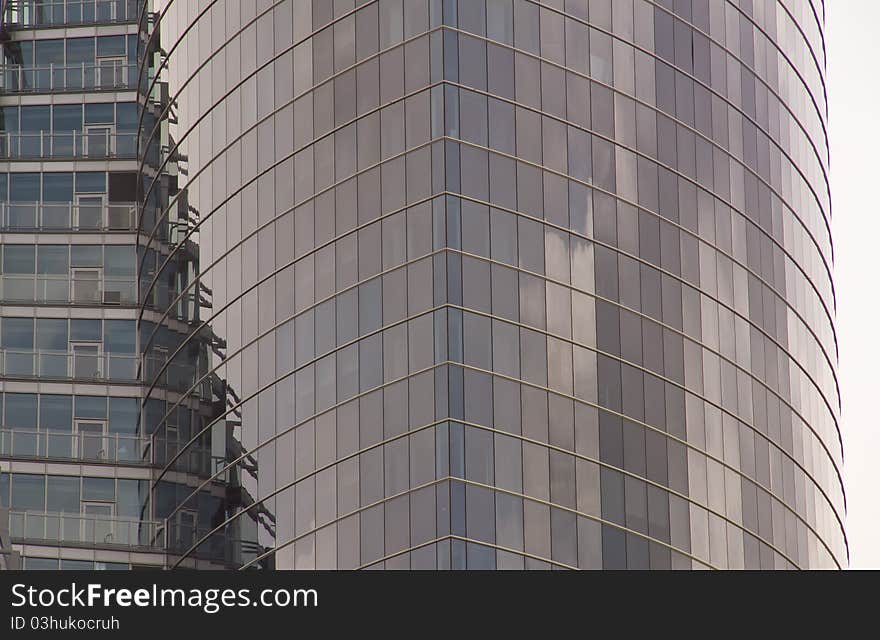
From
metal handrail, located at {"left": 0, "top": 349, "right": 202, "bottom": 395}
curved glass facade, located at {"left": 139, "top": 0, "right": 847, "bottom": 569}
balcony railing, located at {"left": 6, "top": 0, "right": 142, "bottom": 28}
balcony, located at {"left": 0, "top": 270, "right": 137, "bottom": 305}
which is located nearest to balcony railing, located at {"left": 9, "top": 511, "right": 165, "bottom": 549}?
curved glass facade, located at {"left": 139, "top": 0, "right": 847, "bottom": 569}

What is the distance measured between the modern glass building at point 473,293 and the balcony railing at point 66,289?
0.60 meters

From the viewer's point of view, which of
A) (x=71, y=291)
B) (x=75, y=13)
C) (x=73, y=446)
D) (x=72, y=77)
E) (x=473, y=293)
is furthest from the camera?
(x=75, y=13)

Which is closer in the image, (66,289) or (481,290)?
(481,290)

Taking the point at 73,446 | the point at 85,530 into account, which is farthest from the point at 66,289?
the point at 85,530

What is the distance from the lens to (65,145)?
334ft

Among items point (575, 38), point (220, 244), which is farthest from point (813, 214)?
point (220, 244)

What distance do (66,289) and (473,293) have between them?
21.8m

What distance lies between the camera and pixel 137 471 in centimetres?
9544

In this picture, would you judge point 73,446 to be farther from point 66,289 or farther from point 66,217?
point 66,217

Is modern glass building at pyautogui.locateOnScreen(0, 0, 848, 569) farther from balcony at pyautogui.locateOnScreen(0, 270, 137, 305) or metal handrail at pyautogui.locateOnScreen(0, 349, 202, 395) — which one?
balcony at pyautogui.locateOnScreen(0, 270, 137, 305)

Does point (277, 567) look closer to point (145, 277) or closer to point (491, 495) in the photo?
point (491, 495)

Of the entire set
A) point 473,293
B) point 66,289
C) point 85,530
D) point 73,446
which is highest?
point 66,289
